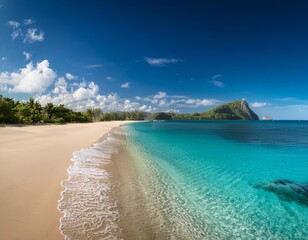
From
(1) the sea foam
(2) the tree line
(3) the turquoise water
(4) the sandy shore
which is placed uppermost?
(2) the tree line

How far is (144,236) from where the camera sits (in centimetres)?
572

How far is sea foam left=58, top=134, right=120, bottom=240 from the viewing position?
18.5ft

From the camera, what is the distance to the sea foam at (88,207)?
18.5 feet

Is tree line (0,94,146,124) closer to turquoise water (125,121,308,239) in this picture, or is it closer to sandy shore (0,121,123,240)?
sandy shore (0,121,123,240)

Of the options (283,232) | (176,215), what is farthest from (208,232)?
(283,232)

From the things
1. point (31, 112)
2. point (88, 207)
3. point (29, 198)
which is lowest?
point (88, 207)

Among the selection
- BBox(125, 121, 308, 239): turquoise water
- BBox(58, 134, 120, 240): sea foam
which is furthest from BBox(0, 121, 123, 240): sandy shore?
BBox(125, 121, 308, 239): turquoise water

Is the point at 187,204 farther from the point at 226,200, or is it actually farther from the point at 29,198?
the point at 29,198

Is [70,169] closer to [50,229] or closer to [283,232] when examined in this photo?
[50,229]

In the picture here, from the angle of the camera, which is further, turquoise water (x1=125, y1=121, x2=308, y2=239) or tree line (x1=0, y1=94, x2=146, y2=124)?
tree line (x1=0, y1=94, x2=146, y2=124)

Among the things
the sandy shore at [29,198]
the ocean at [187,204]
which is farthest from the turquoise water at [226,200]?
the sandy shore at [29,198]

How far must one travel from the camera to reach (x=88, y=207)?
23.4 ft

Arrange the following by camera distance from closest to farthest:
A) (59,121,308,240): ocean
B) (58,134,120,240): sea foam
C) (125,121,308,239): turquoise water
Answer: (58,134,120,240): sea foam, (59,121,308,240): ocean, (125,121,308,239): turquoise water

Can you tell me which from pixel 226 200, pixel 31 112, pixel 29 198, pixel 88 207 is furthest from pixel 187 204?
pixel 31 112
